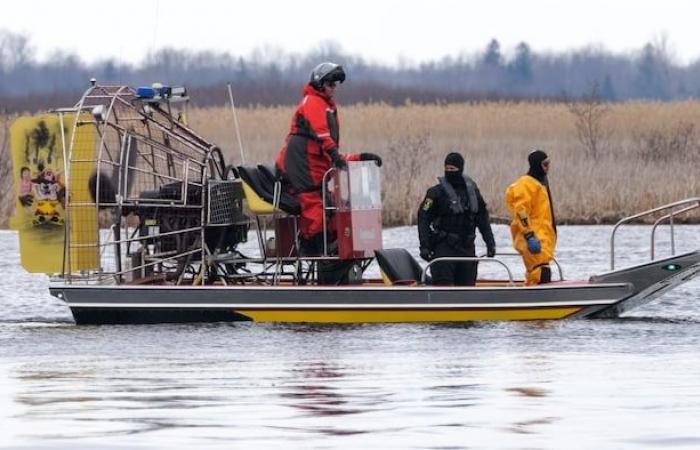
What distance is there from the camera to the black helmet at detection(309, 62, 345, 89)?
53.4 feet

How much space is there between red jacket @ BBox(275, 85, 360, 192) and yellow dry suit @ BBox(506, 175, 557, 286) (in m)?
1.44

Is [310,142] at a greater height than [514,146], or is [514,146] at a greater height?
[514,146]

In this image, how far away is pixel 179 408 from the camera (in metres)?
10.8

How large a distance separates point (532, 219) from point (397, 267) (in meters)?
1.26

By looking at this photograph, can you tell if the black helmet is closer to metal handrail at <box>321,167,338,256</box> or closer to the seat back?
metal handrail at <box>321,167,338,256</box>

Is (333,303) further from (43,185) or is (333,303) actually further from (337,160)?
(43,185)

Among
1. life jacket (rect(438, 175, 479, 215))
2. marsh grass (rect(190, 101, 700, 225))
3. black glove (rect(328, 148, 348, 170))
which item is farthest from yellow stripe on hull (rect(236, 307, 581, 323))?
marsh grass (rect(190, 101, 700, 225))

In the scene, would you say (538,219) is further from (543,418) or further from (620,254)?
(620,254)

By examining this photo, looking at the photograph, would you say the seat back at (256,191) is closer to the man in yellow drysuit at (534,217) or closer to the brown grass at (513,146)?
the man in yellow drysuit at (534,217)

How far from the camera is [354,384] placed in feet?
39.6

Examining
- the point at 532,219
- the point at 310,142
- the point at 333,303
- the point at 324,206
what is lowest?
the point at 333,303

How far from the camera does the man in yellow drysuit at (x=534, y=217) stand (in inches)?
640

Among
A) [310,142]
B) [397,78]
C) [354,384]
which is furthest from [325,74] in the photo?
[397,78]

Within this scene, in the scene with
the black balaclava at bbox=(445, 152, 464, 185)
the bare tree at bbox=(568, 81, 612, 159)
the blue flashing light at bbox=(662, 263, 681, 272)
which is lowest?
the blue flashing light at bbox=(662, 263, 681, 272)
